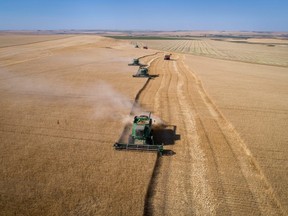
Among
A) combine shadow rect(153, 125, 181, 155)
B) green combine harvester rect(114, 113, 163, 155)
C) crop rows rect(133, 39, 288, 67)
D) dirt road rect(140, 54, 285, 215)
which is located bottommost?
crop rows rect(133, 39, 288, 67)

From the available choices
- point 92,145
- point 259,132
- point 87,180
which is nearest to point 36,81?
point 92,145

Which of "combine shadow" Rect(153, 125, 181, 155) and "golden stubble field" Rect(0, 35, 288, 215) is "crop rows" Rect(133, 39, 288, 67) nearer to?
"golden stubble field" Rect(0, 35, 288, 215)

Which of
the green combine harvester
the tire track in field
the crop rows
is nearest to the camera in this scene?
the tire track in field

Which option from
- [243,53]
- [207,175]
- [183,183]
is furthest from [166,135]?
[243,53]

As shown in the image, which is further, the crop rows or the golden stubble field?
the crop rows

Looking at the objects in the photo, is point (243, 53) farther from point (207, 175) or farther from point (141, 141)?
point (207, 175)

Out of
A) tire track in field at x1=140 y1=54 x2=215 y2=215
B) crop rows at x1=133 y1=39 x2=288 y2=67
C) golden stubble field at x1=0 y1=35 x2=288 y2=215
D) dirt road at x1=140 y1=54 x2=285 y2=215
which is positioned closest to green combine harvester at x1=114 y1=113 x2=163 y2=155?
golden stubble field at x1=0 y1=35 x2=288 y2=215

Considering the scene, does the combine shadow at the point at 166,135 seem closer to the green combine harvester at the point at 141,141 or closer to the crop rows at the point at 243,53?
the green combine harvester at the point at 141,141
